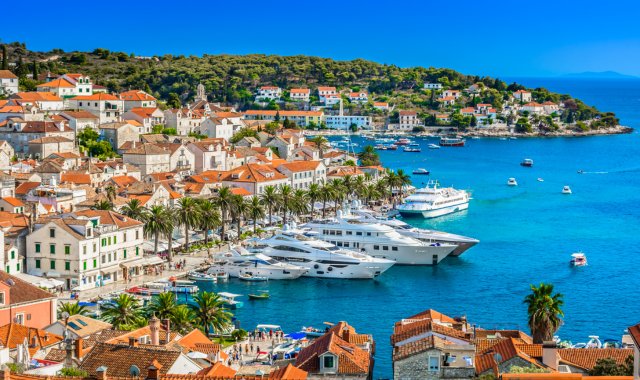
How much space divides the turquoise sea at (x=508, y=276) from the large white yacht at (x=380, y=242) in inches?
44.6

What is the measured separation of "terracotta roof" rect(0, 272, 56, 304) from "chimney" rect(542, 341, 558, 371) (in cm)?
2041

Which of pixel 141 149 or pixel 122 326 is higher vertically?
pixel 141 149

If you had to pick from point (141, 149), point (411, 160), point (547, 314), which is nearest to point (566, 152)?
point (411, 160)

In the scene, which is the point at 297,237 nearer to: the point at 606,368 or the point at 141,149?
the point at 141,149

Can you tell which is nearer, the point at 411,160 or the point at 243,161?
the point at 243,161

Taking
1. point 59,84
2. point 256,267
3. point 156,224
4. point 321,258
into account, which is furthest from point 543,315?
point 59,84

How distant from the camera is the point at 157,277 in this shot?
56.5 m

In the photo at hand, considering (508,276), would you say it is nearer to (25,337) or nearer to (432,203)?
(432,203)

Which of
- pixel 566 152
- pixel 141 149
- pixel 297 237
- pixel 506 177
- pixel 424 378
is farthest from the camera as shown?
pixel 566 152

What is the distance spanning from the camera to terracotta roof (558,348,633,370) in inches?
1147

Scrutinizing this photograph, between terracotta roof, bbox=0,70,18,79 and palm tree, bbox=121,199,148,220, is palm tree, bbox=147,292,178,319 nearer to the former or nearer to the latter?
palm tree, bbox=121,199,148,220

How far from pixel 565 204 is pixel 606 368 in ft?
253

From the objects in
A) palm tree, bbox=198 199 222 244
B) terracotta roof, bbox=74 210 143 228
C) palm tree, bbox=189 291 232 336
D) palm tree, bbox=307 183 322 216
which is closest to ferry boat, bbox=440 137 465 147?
palm tree, bbox=307 183 322 216

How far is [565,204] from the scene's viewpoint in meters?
101
